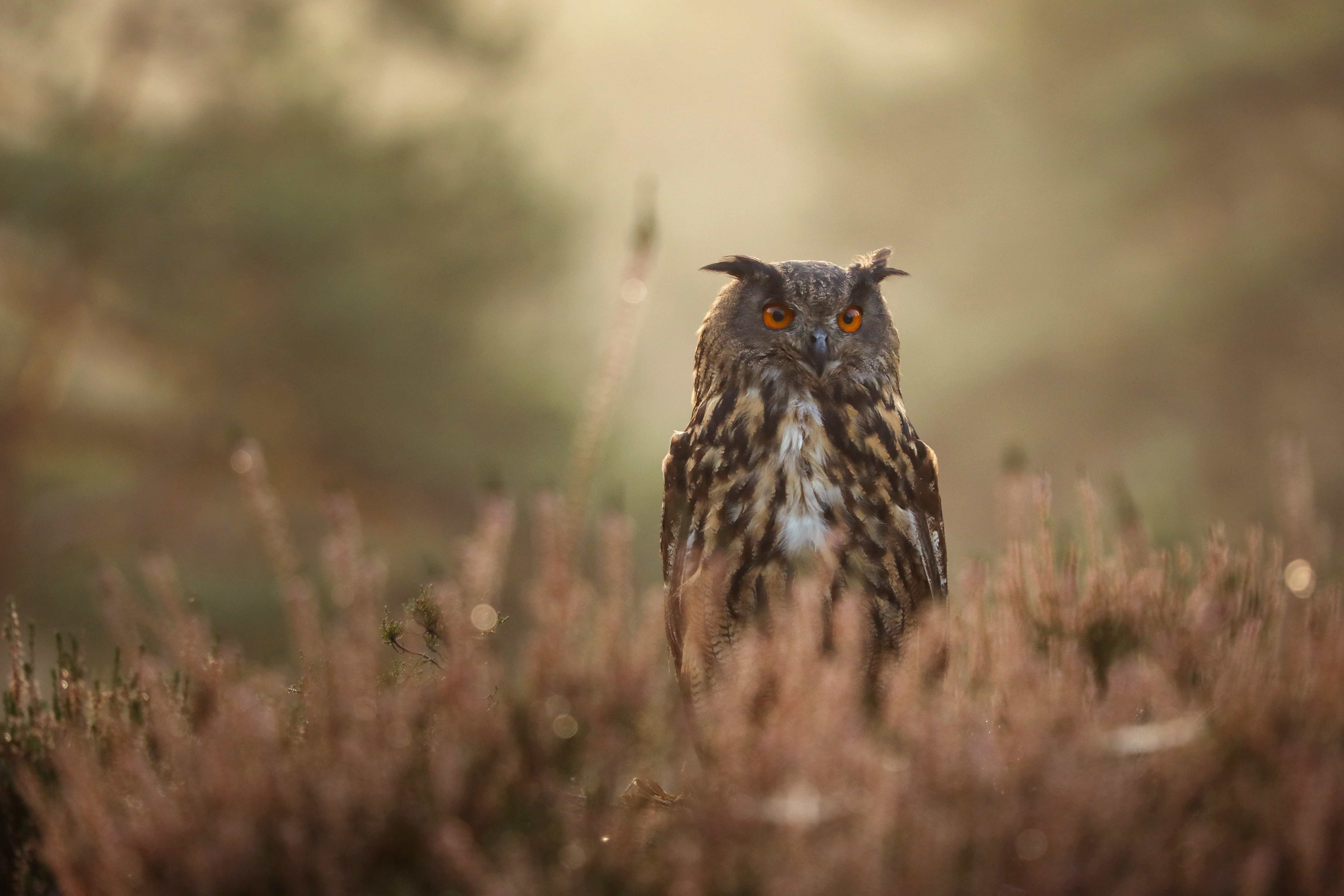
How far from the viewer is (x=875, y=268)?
9.45 ft

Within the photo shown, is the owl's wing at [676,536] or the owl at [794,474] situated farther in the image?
the owl's wing at [676,536]

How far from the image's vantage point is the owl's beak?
2.53 meters

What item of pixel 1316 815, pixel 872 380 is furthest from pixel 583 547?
pixel 872 380

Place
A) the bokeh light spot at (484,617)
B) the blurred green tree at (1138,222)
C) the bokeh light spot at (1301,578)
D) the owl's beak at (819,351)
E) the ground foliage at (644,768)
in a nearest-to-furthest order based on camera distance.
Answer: the ground foliage at (644,768) → the bokeh light spot at (484,617) → the bokeh light spot at (1301,578) → the owl's beak at (819,351) → the blurred green tree at (1138,222)

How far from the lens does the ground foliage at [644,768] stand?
1323 millimetres

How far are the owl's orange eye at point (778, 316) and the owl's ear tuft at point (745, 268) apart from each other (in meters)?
0.08

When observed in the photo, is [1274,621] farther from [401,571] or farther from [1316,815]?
[401,571]

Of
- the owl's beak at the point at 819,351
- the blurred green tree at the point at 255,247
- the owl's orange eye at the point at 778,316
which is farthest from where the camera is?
the blurred green tree at the point at 255,247

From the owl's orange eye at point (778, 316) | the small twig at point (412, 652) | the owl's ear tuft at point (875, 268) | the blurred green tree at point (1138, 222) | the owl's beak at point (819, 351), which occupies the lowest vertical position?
the small twig at point (412, 652)

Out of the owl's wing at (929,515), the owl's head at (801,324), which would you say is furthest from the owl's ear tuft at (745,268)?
the owl's wing at (929,515)

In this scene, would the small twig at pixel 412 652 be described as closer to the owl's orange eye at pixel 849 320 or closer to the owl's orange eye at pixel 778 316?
the owl's orange eye at pixel 778 316

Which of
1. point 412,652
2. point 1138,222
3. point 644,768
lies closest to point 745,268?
point 412,652

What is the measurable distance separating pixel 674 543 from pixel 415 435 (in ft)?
23.7

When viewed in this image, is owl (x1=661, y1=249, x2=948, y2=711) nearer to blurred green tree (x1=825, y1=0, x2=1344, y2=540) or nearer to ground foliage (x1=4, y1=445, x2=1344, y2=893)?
ground foliage (x1=4, y1=445, x2=1344, y2=893)
